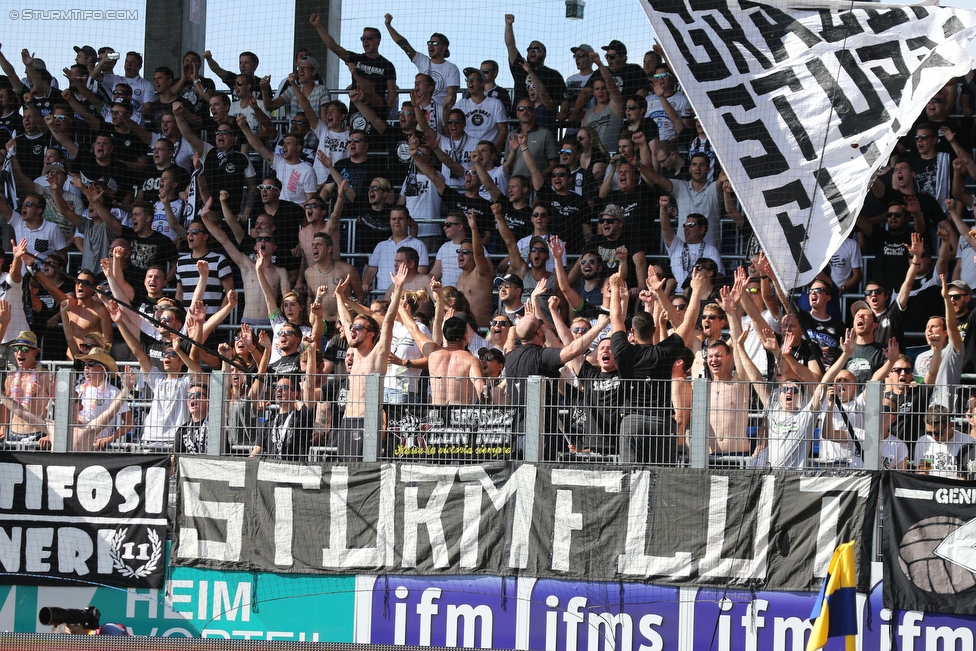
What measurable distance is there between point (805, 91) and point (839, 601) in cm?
361

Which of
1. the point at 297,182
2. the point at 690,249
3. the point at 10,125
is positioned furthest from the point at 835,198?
the point at 10,125

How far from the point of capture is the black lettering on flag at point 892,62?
8820 mm

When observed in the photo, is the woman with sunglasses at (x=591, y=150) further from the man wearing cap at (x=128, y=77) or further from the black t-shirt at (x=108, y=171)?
the man wearing cap at (x=128, y=77)

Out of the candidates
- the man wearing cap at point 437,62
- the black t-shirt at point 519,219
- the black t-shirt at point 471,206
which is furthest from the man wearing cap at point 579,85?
the man wearing cap at point 437,62

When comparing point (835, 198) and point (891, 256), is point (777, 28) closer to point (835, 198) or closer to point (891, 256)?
point (835, 198)

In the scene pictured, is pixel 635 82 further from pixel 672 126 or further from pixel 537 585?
pixel 537 585

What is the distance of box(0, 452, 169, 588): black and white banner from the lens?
9.16 meters

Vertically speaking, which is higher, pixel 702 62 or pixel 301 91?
pixel 301 91

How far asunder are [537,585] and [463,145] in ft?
19.7

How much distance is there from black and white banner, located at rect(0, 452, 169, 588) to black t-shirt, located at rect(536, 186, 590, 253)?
4623mm

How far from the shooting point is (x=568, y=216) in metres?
12.3

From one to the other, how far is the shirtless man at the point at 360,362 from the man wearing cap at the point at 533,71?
3.80 meters

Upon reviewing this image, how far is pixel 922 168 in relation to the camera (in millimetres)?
11328

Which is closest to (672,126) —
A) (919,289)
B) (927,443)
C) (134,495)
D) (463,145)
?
(463,145)
